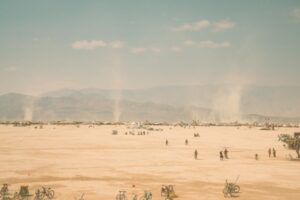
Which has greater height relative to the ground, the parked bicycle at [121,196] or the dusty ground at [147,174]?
the dusty ground at [147,174]

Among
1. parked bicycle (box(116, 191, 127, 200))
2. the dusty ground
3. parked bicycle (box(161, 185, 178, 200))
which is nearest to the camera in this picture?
parked bicycle (box(116, 191, 127, 200))

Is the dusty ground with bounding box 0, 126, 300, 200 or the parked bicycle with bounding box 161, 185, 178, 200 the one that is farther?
the dusty ground with bounding box 0, 126, 300, 200

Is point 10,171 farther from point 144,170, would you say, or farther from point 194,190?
point 194,190

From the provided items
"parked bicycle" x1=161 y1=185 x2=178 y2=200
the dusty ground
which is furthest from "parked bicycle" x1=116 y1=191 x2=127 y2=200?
"parked bicycle" x1=161 y1=185 x2=178 y2=200

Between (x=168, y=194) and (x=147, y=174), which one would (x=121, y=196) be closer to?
(x=168, y=194)

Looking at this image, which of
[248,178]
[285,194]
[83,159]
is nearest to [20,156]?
[83,159]

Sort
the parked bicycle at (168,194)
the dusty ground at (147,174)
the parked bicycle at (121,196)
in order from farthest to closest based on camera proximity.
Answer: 1. the dusty ground at (147,174)
2. the parked bicycle at (168,194)
3. the parked bicycle at (121,196)

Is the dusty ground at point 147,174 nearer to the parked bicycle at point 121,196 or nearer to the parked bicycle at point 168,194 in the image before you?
the parked bicycle at point 168,194

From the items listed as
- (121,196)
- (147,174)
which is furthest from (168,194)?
(147,174)

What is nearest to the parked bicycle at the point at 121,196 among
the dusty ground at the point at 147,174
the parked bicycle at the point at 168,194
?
the dusty ground at the point at 147,174

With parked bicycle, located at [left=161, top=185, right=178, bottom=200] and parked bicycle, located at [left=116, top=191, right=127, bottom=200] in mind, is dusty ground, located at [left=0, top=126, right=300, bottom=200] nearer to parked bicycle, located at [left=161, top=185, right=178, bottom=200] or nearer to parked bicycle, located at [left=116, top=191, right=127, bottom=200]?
parked bicycle, located at [left=161, top=185, right=178, bottom=200]

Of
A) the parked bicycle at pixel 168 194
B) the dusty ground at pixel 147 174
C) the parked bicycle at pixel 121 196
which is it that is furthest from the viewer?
the dusty ground at pixel 147 174

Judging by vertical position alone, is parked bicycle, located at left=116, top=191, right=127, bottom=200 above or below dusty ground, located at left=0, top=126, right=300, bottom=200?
below
